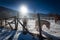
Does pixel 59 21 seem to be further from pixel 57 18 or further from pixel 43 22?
pixel 43 22

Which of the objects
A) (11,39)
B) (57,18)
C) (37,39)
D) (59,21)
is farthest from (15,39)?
(59,21)

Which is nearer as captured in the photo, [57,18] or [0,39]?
[0,39]

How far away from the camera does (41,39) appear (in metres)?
4.93

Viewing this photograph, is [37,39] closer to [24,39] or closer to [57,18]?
[24,39]

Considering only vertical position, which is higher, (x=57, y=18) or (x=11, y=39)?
(x=57, y=18)

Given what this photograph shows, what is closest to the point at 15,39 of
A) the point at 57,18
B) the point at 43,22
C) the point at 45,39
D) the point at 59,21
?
the point at 45,39

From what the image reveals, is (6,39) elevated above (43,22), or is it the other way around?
(43,22)

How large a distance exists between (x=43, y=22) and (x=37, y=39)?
11.6ft

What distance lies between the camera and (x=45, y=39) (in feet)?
16.0

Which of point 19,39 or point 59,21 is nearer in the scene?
point 19,39

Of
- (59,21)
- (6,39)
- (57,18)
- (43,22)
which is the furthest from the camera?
(59,21)

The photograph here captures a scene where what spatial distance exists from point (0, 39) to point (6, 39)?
0.34m

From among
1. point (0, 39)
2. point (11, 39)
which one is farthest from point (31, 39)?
point (0, 39)

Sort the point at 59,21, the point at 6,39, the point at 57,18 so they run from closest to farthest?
the point at 6,39
the point at 57,18
the point at 59,21
